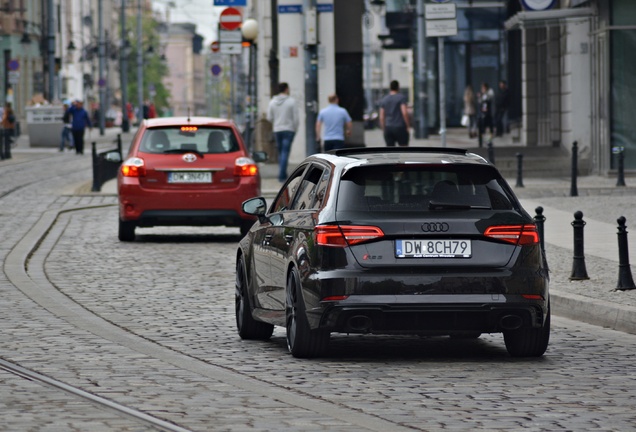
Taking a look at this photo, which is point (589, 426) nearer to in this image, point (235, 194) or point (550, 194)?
point (235, 194)

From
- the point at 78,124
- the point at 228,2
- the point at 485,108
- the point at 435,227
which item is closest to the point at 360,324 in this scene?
the point at 435,227

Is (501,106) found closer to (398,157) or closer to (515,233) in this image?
(398,157)

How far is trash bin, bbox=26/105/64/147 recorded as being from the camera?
56.5 metres

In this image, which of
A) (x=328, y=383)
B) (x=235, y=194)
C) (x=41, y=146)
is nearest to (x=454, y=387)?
(x=328, y=383)

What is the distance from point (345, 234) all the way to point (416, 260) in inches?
17.1

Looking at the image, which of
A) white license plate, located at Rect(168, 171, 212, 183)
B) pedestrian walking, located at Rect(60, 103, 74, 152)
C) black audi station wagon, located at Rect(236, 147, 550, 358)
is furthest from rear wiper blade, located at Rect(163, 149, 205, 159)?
pedestrian walking, located at Rect(60, 103, 74, 152)

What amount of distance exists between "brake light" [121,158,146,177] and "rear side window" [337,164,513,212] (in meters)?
9.79

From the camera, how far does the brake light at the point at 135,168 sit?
1964 cm

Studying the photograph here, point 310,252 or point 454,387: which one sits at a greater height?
point 310,252

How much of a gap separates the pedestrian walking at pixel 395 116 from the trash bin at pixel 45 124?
26.7m

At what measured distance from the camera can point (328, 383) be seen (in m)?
8.94

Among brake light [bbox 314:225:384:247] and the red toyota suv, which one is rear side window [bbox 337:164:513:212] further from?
the red toyota suv

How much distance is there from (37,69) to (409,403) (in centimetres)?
8091

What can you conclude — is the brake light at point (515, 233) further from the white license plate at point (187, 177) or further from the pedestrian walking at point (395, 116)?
the pedestrian walking at point (395, 116)
